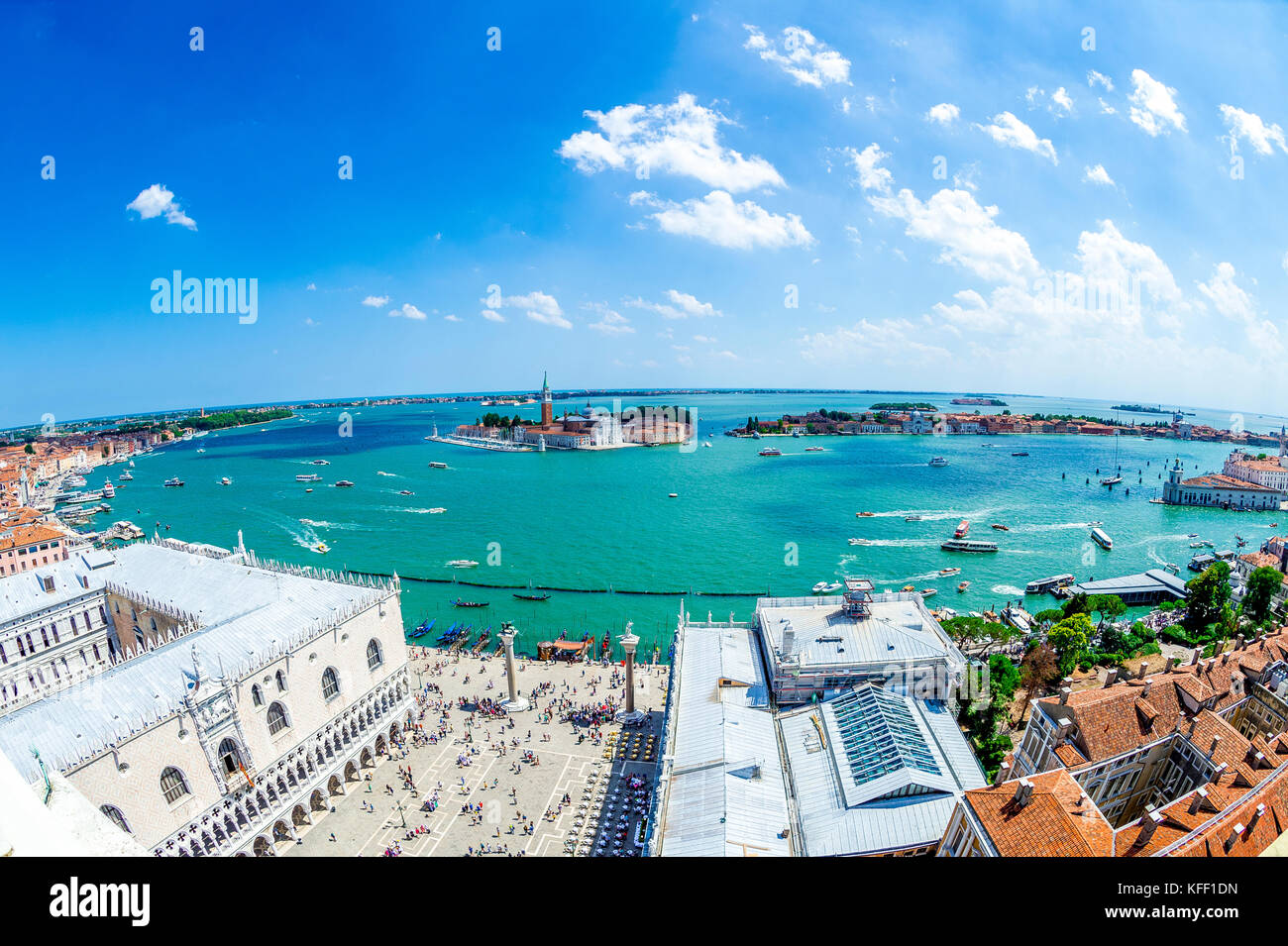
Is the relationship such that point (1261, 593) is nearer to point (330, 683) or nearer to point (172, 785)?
point (330, 683)

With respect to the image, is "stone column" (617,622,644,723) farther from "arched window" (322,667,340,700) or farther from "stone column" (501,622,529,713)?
"arched window" (322,667,340,700)

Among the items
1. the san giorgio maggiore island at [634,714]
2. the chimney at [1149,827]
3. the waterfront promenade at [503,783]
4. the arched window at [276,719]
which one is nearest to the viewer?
the chimney at [1149,827]

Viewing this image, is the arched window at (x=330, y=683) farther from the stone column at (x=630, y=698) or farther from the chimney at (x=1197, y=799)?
the chimney at (x=1197, y=799)

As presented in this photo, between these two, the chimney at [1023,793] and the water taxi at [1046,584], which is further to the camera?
the water taxi at [1046,584]

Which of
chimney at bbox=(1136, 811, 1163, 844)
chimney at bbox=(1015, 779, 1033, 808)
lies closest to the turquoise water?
chimney at bbox=(1015, 779, 1033, 808)

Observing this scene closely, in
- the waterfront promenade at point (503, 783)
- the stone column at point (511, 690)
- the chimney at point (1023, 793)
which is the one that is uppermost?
the chimney at point (1023, 793)

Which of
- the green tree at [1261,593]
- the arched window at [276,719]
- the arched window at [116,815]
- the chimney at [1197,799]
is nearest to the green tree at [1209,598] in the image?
the green tree at [1261,593]

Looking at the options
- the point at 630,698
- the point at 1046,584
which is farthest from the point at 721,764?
the point at 1046,584
